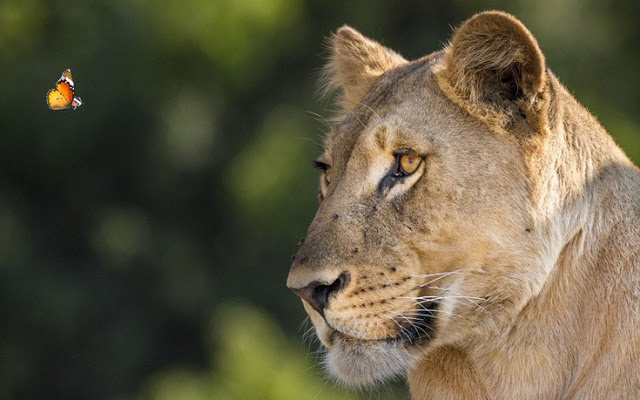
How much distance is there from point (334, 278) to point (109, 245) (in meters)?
11.3

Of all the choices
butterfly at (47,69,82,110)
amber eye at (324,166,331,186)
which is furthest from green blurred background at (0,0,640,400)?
butterfly at (47,69,82,110)

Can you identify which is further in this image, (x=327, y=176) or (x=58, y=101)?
(x=327, y=176)

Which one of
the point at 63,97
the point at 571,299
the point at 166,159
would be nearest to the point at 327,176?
the point at 571,299

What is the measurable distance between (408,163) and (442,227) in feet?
0.69

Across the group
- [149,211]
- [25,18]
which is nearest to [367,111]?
[25,18]

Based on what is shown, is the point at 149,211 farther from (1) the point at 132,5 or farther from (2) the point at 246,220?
(1) the point at 132,5

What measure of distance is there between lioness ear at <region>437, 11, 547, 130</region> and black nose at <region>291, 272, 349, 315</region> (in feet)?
2.03

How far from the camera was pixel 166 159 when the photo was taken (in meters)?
14.0

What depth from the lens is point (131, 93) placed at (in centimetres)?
1327

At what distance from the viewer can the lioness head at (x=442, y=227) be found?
3.46 m

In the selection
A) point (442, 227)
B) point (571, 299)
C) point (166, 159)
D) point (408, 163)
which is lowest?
point (166, 159)

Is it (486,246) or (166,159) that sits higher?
(486,246)

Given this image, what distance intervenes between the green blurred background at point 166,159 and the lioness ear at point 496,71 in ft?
25.3

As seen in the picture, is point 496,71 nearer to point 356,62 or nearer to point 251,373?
point 356,62
